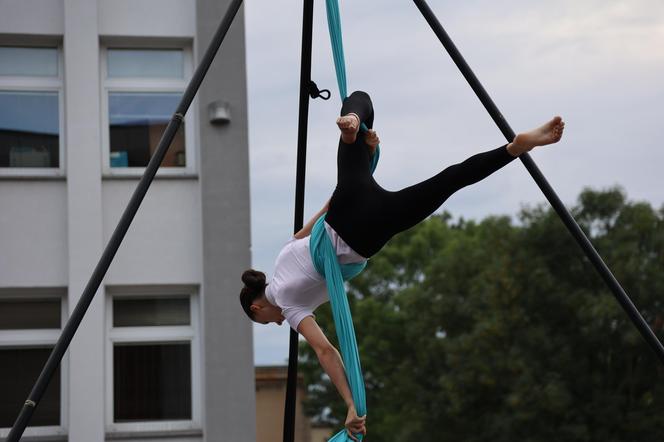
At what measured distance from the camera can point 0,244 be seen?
11.1 m

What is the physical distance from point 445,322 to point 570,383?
447 centimetres

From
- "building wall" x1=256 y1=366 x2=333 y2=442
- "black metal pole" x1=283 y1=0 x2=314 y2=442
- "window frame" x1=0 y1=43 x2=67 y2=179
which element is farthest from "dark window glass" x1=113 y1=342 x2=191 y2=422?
"building wall" x1=256 y1=366 x2=333 y2=442

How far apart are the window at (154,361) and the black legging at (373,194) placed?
21.7 feet

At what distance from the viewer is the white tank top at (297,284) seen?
16.7ft

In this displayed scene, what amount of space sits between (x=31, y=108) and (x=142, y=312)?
2.30 m

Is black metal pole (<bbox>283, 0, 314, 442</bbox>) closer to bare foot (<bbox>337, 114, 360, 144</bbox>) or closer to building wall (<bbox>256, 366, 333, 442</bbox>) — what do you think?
bare foot (<bbox>337, 114, 360, 144</bbox>)

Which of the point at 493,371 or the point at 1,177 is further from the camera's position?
the point at 493,371

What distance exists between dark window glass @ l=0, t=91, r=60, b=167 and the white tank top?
6.84 m

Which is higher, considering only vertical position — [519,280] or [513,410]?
[519,280]

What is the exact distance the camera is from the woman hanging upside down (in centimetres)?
458

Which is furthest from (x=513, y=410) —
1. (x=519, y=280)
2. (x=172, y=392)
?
(x=172, y=392)

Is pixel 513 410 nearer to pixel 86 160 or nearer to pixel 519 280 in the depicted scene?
pixel 519 280

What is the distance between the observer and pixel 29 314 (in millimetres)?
11219

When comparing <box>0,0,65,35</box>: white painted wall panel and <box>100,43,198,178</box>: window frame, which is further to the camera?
<box>100,43,198,178</box>: window frame
